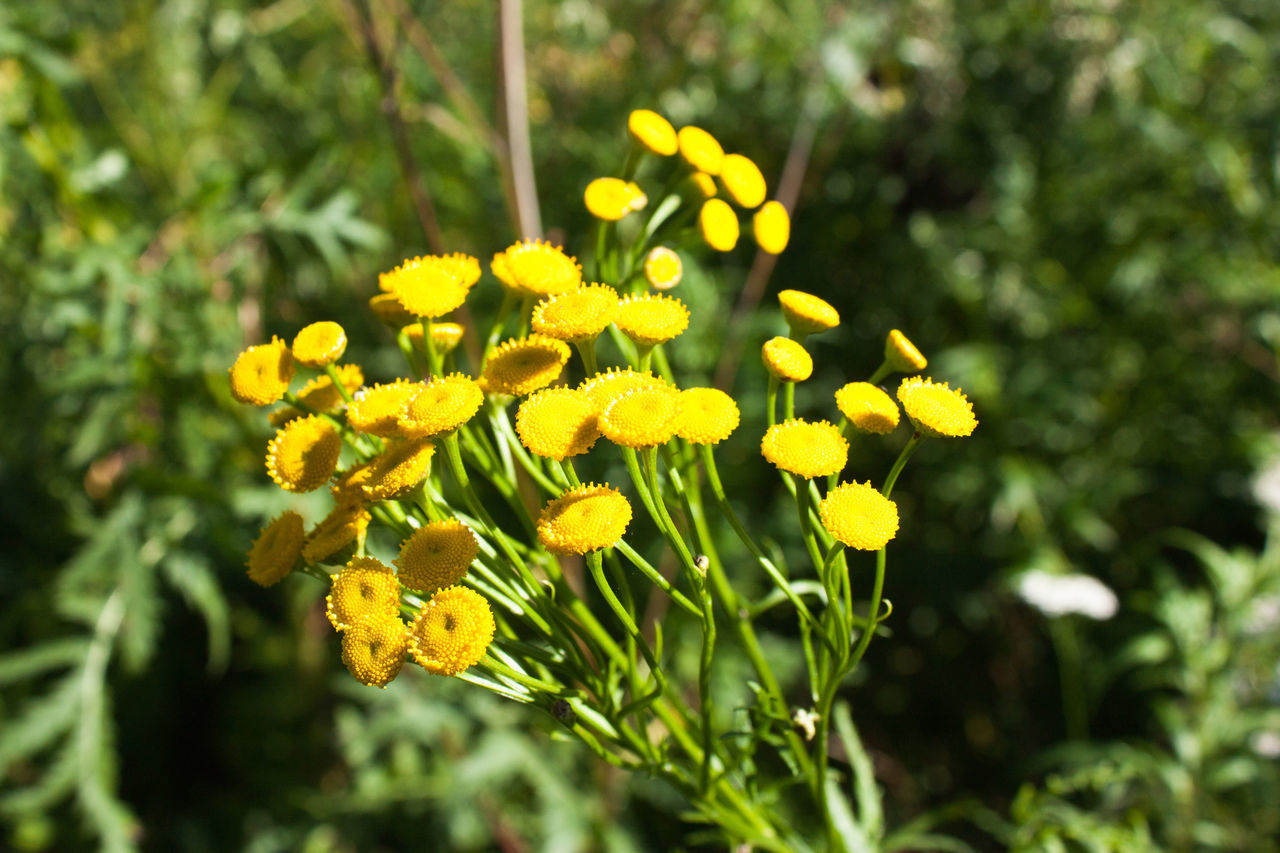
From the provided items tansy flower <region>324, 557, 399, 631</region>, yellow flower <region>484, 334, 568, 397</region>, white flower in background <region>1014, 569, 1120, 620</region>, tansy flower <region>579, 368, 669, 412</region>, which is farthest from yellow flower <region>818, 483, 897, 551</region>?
white flower in background <region>1014, 569, 1120, 620</region>

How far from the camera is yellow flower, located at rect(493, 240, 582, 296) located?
95 cm

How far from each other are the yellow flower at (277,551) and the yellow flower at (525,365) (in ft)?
0.88

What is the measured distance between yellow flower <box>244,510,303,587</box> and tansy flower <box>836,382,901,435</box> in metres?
0.61

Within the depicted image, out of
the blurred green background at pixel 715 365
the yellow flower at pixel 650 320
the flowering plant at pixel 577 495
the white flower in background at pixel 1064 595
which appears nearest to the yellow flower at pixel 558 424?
the flowering plant at pixel 577 495

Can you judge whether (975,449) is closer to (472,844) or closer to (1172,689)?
(1172,689)

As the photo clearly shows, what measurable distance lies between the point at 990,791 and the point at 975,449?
3.23 ft

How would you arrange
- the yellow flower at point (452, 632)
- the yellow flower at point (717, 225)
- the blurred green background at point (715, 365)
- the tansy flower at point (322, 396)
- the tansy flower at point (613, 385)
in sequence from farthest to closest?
the blurred green background at point (715, 365) → the yellow flower at point (717, 225) → the tansy flower at point (322, 396) → the tansy flower at point (613, 385) → the yellow flower at point (452, 632)

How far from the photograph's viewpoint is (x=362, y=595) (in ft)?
2.78

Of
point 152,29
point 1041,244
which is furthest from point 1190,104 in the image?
point 152,29

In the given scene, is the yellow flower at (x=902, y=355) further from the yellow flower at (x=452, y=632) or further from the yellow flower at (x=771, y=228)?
the yellow flower at (x=452, y=632)

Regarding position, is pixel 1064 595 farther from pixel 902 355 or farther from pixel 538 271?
pixel 538 271

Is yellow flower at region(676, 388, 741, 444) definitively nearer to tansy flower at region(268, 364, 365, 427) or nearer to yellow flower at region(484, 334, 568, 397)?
yellow flower at region(484, 334, 568, 397)

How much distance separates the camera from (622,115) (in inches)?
111

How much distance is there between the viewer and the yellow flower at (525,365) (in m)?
0.93
